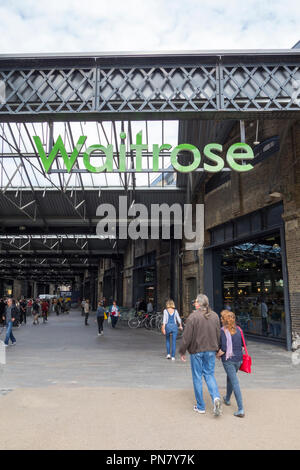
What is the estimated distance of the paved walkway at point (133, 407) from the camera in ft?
13.8

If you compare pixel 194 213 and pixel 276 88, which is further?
pixel 194 213

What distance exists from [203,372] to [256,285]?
996 centimetres

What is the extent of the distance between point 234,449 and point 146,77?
911 centimetres

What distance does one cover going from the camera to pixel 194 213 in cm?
2019

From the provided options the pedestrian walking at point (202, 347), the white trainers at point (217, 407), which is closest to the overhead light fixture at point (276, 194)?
the pedestrian walking at point (202, 347)

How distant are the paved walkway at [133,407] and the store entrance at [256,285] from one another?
3.56 meters

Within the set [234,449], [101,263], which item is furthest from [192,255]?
[101,263]

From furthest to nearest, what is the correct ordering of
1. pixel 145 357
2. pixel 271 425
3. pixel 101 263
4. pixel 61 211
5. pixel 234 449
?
pixel 101 263
pixel 61 211
pixel 145 357
pixel 271 425
pixel 234 449

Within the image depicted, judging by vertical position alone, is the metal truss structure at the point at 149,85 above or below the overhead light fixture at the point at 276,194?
above

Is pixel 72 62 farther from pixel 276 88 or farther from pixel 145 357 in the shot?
pixel 145 357

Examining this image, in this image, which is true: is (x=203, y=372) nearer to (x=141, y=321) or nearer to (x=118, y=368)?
(x=118, y=368)

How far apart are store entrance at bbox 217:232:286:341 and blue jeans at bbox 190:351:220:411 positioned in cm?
834

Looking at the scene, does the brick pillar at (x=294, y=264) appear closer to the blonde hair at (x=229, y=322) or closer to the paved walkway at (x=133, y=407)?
the paved walkway at (x=133, y=407)

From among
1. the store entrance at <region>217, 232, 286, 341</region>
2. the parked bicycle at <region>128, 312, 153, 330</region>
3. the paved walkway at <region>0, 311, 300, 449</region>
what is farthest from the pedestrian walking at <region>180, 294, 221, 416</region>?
the parked bicycle at <region>128, 312, 153, 330</region>
